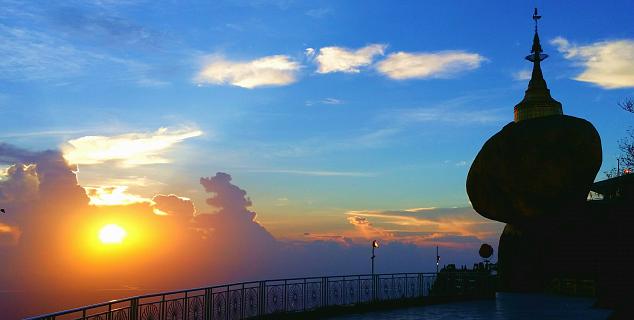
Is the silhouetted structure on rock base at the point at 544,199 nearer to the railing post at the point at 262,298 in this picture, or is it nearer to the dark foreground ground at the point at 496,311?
the dark foreground ground at the point at 496,311

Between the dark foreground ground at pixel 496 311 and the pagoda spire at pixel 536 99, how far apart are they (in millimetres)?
37923

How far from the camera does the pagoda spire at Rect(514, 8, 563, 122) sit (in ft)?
210

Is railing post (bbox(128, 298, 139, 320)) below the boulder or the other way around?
below

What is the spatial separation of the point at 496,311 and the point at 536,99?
46240mm

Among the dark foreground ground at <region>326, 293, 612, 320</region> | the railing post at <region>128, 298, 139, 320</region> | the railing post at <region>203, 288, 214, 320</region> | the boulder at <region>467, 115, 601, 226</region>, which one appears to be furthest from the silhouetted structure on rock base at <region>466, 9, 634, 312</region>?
the railing post at <region>128, 298, 139, 320</region>

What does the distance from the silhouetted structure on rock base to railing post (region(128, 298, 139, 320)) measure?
94.7 feet

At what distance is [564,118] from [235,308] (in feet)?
97.0

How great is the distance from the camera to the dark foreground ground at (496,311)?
70.9 ft

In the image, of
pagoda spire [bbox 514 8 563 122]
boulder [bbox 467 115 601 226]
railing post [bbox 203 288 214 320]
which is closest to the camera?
railing post [bbox 203 288 214 320]

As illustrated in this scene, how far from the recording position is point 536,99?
2576 inches

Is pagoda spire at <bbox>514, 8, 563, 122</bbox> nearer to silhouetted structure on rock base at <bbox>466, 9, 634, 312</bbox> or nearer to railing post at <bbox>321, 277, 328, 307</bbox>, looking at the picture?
silhouetted structure on rock base at <bbox>466, 9, 634, 312</bbox>

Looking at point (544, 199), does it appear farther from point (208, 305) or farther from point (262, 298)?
point (208, 305)

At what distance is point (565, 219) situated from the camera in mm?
37719

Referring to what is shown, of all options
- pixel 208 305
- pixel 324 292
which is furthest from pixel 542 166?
pixel 208 305
